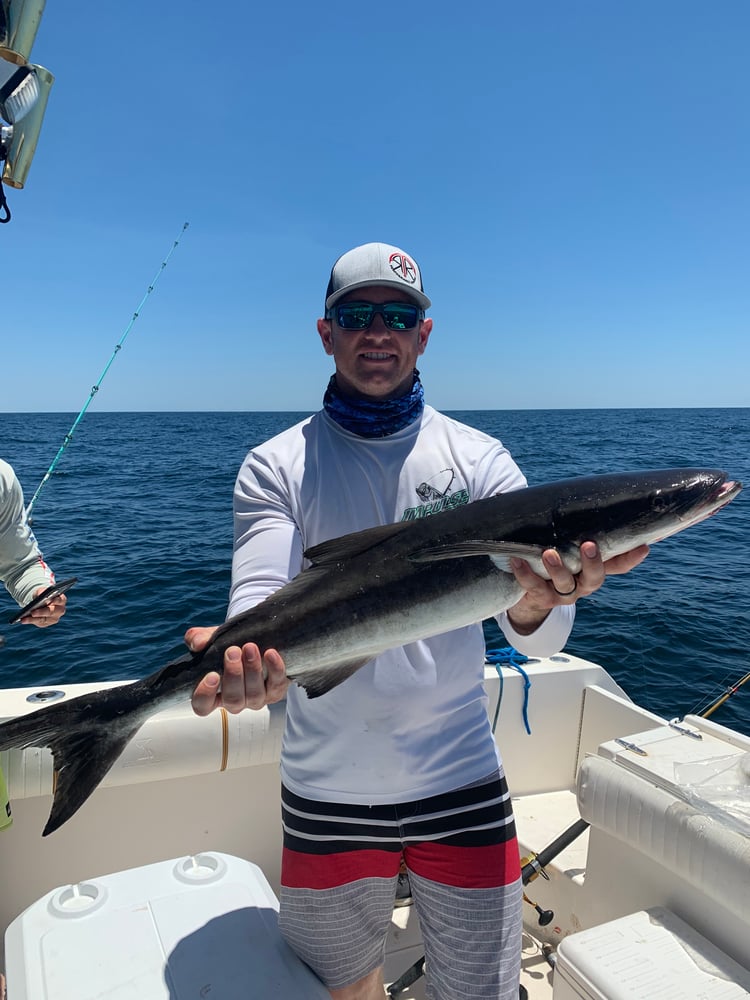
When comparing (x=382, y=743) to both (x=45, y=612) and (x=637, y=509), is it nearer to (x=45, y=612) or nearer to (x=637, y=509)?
(x=637, y=509)

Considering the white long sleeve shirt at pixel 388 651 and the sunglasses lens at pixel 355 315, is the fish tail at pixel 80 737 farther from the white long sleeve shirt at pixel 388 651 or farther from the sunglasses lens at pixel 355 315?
the sunglasses lens at pixel 355 315

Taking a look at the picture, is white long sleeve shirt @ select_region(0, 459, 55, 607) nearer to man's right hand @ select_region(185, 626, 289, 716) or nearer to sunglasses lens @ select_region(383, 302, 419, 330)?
man's right hand @ select_region(185, 626, 289, 716)

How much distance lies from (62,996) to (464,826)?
5.59 feet

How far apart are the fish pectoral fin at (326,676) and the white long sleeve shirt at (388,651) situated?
0.25m

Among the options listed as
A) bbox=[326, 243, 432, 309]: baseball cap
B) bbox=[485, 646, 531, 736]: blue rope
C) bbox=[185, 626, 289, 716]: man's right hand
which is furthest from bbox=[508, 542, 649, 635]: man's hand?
bbox=[485, 646, 531, 736]: blue rope

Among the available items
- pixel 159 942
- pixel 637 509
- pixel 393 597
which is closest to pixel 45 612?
pixel 159 942

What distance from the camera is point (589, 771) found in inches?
145

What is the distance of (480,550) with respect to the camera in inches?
93.6

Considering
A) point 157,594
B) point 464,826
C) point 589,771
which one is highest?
point 464,826

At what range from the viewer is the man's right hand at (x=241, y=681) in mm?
2357

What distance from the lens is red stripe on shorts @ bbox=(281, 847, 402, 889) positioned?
262cm

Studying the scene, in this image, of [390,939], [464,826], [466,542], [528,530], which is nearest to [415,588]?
[466,542]

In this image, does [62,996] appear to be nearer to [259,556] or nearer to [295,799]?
[295,799]

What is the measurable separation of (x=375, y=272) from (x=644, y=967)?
3.26 m
